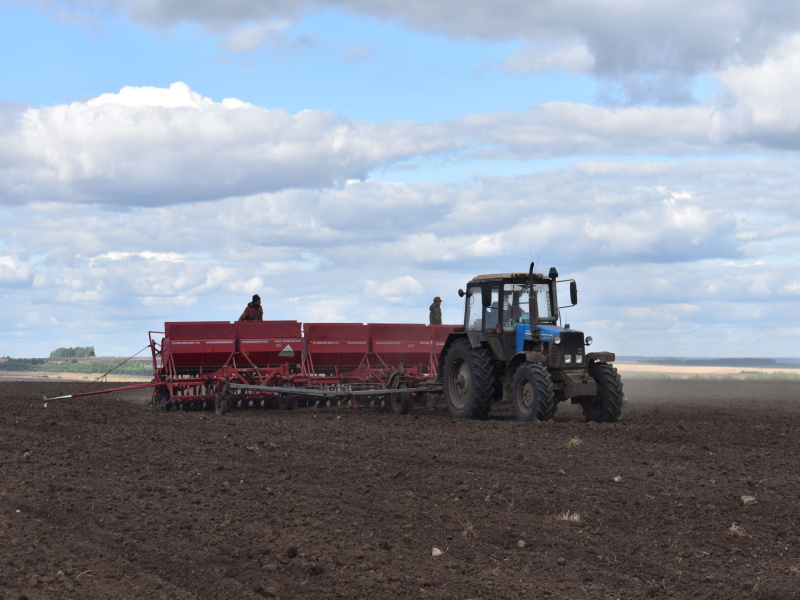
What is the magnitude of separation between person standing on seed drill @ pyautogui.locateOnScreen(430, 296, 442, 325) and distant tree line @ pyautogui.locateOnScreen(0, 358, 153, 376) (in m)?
35.0

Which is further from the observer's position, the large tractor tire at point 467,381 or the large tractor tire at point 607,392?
the large tractor tire at point 467,381

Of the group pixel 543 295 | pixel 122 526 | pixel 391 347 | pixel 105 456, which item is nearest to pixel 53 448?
pixel 105 456

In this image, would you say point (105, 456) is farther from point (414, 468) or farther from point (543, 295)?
point (543, 295)

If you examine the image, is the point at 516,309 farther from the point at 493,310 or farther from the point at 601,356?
the point at 601,356

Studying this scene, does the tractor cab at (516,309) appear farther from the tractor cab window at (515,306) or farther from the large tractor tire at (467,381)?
the large tractor tire at (467,381)

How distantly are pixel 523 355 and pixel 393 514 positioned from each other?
770 centimetres

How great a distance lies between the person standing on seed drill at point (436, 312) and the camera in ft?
77.1

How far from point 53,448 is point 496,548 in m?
6.69

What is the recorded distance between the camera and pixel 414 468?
1152cm

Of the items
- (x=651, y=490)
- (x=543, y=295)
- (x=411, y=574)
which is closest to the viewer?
(x=411, y=574)

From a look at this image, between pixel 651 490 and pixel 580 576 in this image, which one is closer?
pixel 580 576

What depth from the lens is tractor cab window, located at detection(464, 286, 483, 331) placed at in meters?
17.5

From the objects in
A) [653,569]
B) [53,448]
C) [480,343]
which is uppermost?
[480,343]

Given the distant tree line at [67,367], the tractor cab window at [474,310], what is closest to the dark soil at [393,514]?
the tractor cab window at [474,310]
